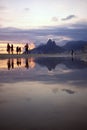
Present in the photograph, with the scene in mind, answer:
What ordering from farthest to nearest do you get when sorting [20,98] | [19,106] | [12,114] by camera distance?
1. [20,98]
2. [19,106]
3. [12,114]

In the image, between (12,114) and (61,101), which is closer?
(12,114)

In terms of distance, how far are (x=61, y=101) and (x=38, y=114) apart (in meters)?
3.33

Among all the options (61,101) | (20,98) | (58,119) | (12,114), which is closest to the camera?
(58,119)

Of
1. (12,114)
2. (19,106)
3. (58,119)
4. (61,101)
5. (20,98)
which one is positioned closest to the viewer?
(58,119)

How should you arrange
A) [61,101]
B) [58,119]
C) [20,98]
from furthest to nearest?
1. [20,98]
2. [61,101]
3. [58,119]

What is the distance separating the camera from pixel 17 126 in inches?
415

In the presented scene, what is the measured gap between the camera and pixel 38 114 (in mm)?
12359

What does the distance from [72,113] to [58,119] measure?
3.98 feet

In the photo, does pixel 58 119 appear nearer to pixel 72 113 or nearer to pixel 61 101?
pixel 72 113

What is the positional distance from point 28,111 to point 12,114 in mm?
942

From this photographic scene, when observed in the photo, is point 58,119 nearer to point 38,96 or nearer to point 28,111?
point 28,111

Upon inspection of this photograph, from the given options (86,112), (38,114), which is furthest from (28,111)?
(86,112)

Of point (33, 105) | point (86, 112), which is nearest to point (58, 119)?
point (86, 112)

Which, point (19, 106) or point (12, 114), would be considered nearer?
point (12, 114)
